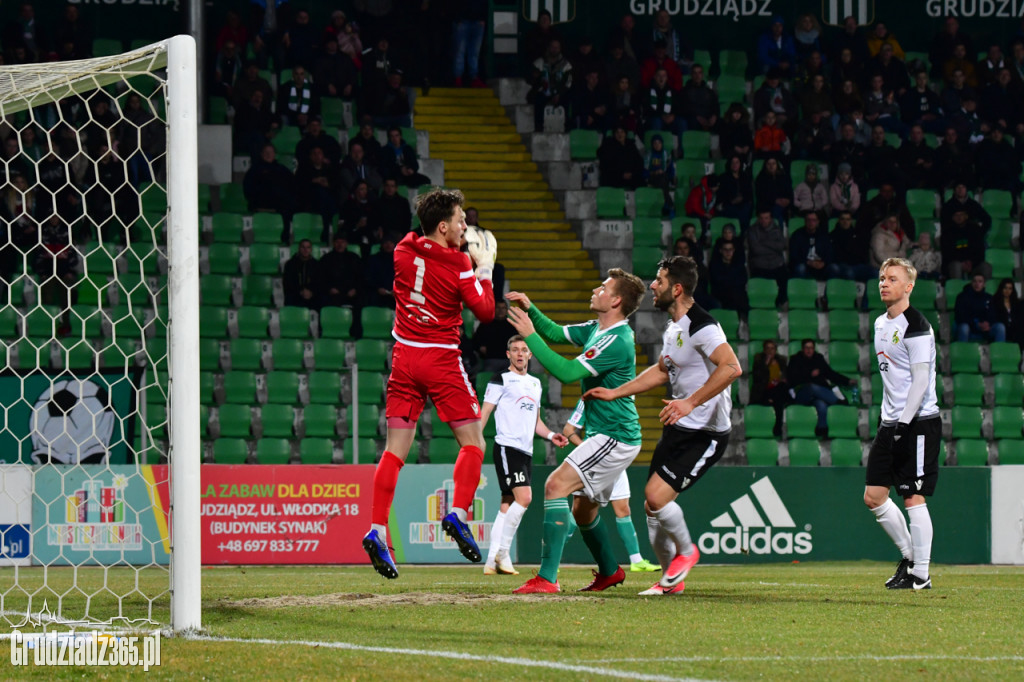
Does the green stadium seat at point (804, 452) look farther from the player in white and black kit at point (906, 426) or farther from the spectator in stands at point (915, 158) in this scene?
the player in white and black kit at point (906, 426)

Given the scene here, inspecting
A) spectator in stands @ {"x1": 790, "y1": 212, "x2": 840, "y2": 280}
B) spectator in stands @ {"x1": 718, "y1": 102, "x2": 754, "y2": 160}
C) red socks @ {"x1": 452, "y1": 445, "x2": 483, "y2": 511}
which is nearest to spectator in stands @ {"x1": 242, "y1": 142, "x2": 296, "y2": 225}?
spectator in stands @ {"x1": 718, "y1": 102, "x2": 754, "y2": 160}

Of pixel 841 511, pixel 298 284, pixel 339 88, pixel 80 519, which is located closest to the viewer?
pixel 80 519

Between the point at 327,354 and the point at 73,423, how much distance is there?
3.41 metres

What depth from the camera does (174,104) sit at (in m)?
6.50

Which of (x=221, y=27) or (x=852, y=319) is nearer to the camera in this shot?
(x=852, y=319)

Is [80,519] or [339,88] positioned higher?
[339,88]

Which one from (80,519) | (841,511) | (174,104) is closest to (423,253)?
(174,104)

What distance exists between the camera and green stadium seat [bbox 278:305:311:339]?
18.0 metres

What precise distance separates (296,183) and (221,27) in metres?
3.69

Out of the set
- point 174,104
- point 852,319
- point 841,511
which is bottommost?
point 841,511

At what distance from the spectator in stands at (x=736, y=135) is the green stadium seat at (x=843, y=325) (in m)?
3.03

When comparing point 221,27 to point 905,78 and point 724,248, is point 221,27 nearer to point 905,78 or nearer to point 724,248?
point 724,248

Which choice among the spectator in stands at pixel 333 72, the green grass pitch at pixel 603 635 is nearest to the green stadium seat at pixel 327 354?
the spectator in stands at pixel 333 72

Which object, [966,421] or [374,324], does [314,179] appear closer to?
[374,324]
